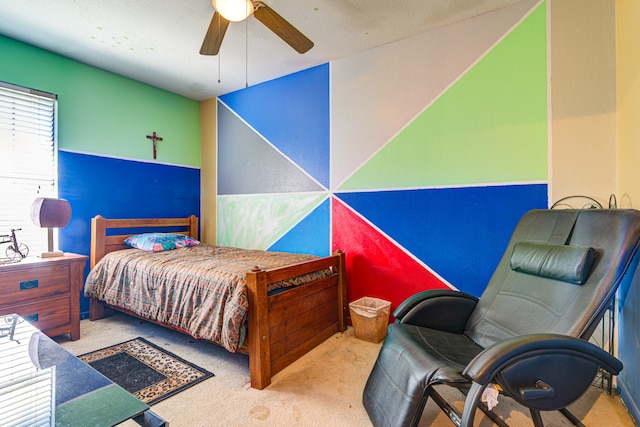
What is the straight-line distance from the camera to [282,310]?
84.3 inches

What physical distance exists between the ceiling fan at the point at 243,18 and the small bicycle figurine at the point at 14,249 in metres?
2.23

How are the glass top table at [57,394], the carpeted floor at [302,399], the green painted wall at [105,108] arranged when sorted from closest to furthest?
1. the glass top table at [57,394]
2. the carpeted floor at [302,399]
3. the green painted wall at [105,108]

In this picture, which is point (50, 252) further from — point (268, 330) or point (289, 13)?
point (289, 13)

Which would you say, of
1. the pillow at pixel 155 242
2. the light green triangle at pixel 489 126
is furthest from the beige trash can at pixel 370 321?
the pillow at pixel 155 242

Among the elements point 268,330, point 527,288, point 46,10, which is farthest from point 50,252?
point 527,288

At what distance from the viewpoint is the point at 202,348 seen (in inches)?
98.4

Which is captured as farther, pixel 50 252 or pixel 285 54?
pixel 285 54

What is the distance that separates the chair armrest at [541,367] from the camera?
1.09m

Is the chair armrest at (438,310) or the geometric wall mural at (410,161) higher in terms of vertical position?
the geometric wall mural at (410,161)

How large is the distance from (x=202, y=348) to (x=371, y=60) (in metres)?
3.03

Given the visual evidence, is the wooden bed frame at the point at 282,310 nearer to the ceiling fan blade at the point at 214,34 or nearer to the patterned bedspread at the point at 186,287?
the patterned bedspread at the point at 186,287

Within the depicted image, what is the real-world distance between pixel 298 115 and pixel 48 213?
2527mm

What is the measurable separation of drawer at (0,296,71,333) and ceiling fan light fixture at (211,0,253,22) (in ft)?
8.72

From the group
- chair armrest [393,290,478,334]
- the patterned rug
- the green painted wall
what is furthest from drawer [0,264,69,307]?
chair armrest [393,290,478,334]
